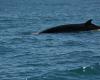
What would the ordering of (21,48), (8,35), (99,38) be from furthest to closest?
(8,35) → (99,38) → (21,48)

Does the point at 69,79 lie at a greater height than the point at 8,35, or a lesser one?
lesser

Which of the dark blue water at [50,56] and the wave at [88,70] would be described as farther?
the wave at [88,70]

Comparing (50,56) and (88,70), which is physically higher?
(50,56)

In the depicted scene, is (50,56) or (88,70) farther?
(50,56)

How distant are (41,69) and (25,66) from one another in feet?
3.68

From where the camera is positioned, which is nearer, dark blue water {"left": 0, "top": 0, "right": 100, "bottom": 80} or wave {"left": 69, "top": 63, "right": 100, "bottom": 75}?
dark blue water {"left": 0, "top": 0, "right": 100, "bottom": 80}

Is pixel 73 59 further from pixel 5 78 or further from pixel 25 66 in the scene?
pixel 5 78

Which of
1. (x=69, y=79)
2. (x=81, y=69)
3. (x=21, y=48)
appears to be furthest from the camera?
(x=21, y=48)

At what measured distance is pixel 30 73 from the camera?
26.3 metres

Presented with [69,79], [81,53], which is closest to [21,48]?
[81,53]

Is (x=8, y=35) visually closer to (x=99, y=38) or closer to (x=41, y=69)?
(x=99, y=38)

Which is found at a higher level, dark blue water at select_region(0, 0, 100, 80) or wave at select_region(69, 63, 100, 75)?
dark blue water at select_region(0, 0, 100, 80)

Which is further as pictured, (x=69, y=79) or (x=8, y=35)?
(x=8, y=35)

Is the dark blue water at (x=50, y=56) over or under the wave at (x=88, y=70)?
over
